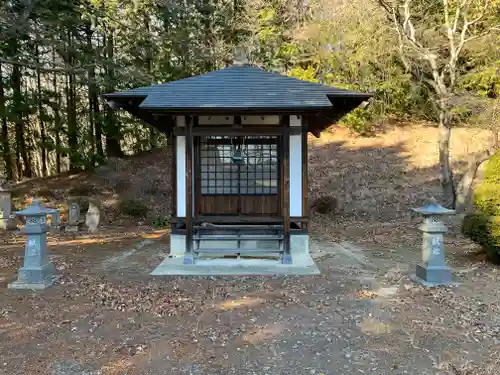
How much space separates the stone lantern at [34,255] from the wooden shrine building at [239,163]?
1637 millimetres

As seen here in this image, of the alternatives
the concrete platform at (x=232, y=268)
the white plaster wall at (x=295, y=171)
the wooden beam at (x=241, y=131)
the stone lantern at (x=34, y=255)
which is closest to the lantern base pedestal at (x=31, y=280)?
the stone lantern at (x=34, y=255)

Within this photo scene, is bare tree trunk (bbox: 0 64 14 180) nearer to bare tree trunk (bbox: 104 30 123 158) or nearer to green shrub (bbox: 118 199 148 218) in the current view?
bare tree trunk (bbox: 104 30 123 158)

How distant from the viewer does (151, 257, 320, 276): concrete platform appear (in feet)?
21.1

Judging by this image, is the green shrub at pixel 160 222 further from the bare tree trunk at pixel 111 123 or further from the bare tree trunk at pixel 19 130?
the bare tree trunk at pixel 19 130

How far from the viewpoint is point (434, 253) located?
5785 mm

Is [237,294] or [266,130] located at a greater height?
[266,130]

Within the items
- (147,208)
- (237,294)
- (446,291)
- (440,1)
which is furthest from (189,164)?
(440,1)

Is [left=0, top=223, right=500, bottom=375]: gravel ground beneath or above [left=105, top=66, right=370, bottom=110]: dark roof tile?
beneath

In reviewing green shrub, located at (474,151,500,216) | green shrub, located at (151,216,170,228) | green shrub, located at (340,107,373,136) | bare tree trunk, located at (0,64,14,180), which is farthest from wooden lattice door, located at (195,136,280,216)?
bare tree trunk, located at (0,64,14,180)

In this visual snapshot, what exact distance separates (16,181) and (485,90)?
18.8 metres

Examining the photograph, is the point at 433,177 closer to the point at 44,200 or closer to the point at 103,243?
the point at 103,243

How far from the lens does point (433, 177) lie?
14.9m

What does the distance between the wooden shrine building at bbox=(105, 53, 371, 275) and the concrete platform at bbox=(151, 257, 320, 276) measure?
0.02m

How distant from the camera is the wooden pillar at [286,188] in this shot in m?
6.89
